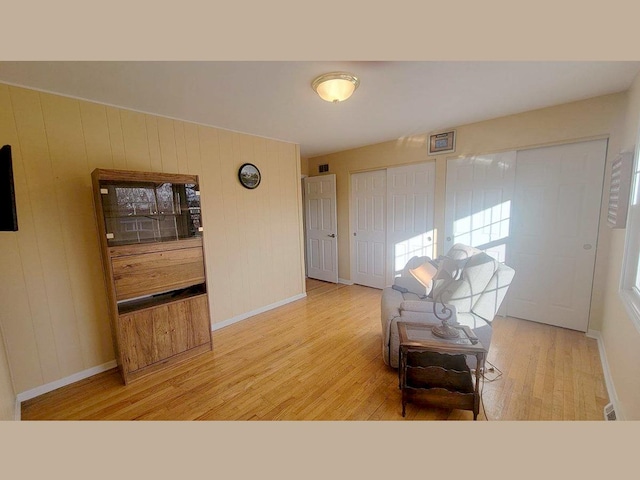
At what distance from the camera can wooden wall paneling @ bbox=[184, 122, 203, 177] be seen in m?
2.59

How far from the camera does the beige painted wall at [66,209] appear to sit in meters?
1.81

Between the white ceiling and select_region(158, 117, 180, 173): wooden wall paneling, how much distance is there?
0.34 ft

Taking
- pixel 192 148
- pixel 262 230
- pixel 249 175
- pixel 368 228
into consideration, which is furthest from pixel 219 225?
pixel 368 228

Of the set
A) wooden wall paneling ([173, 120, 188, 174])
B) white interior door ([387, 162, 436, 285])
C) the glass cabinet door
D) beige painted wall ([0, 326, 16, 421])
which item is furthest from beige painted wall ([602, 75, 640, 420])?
wooden wall paneling ([173, 120, 188, 174])

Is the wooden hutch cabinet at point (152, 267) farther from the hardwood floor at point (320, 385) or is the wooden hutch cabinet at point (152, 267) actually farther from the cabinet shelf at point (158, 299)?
the hardwood floor at point (320, 385)

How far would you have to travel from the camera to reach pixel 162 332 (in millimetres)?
2148

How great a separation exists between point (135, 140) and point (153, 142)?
14 cm

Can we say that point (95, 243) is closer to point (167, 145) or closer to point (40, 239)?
point (40, 239)

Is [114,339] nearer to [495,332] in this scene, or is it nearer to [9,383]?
[9,383]

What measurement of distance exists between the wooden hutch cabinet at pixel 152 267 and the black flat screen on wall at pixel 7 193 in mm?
610

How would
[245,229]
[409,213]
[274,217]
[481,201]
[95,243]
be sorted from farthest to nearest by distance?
[409,213], [274,217], [245,229], [481,201], [95,243]

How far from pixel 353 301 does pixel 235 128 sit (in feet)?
9.15

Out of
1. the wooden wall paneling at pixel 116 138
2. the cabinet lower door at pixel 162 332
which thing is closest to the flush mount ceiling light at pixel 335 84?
the wooden wall paneling at pixel 116 138

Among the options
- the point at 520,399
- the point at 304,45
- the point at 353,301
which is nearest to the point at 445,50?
the point at 304,45
